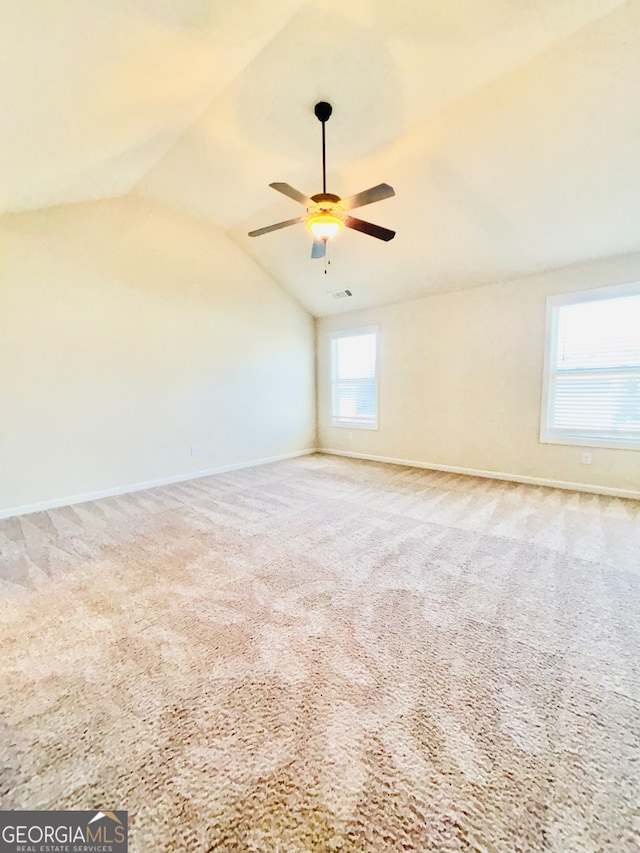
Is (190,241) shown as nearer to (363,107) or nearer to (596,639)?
(363,107)

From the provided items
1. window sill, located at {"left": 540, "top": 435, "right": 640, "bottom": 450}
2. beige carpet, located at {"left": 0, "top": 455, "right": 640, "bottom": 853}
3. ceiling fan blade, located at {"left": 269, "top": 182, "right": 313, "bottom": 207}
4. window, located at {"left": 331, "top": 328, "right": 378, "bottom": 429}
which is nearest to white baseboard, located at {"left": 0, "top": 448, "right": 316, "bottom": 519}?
beige carpet, located at {"left": 0, "top": 455, "right": 640, "bottom": 853}

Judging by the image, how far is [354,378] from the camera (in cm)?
605

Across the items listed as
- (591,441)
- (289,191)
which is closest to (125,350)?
(289,191)

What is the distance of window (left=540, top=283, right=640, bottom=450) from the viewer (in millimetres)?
3691

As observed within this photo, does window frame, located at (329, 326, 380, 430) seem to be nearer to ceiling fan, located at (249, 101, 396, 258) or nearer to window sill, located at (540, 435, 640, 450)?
window sill, located at (540, 435, 640, 450)

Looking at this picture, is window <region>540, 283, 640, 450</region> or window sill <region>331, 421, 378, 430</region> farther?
window sill <region>331, 421, 378, 430</region>

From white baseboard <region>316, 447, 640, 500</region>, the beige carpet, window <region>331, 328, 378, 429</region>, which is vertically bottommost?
the beige carpet

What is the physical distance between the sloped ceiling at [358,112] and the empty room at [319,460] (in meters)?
0.02

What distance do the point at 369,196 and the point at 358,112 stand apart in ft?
3.16

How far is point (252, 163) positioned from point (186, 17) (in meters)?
1.70

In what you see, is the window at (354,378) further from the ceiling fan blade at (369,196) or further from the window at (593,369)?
the ceiling fan blade at (369,196)

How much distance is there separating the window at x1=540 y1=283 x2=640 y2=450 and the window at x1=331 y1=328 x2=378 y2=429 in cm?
243

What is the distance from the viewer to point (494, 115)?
8.75 feet

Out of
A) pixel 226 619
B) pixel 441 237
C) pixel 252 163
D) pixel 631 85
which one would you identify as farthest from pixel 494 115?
pixel 226 619
